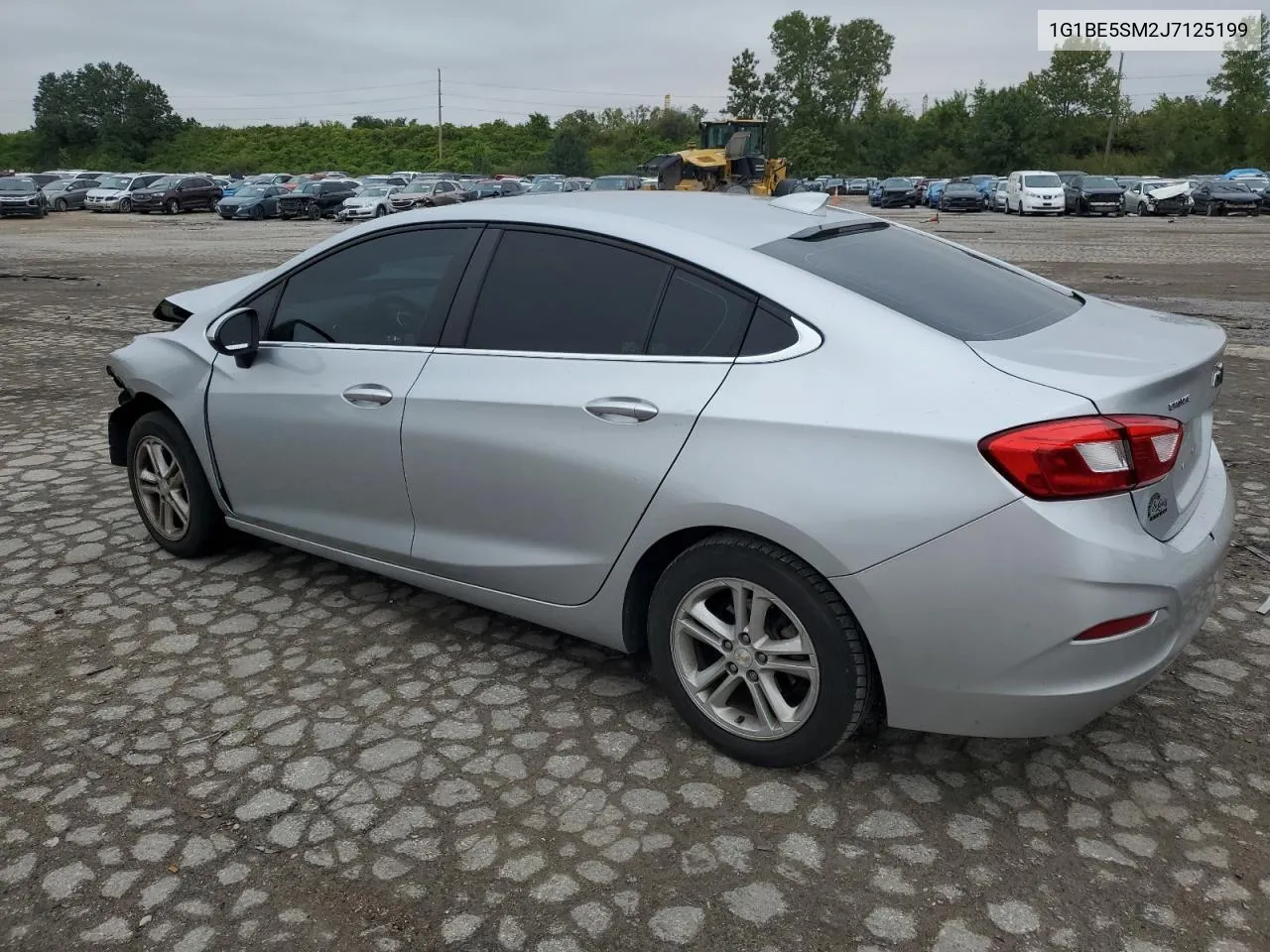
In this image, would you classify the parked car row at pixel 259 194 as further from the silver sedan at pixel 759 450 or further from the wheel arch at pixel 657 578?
the wheel arch at pixel 657 578

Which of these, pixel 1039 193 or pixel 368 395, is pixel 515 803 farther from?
pixel 1039 193

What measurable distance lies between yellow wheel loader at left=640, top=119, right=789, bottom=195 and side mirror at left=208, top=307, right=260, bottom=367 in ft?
82.8

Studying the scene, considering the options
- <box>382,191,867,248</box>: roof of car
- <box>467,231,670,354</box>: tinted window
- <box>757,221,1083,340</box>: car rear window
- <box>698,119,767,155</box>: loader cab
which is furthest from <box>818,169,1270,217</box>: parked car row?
<box>467,231,670,354</box>: tinted window

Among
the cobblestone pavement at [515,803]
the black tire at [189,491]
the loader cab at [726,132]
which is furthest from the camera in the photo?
the loader cab at [726,132]

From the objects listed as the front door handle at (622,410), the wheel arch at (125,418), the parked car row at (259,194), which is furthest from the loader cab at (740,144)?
the front door handle at (622,410)

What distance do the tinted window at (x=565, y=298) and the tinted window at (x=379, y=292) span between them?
21 cm

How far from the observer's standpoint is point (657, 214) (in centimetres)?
343

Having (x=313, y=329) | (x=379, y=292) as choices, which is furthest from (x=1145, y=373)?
(x=313, y=329)

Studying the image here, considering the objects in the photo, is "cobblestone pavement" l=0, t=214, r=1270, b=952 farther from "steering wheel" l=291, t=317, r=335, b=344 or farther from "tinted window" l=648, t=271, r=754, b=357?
"tinted window" l=648, t=271, r=754, b=357

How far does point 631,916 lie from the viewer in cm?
247

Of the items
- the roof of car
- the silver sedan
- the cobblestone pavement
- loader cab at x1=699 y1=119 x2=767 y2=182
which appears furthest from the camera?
loader cab at x1=699 y1=119 x2=767 y2=182

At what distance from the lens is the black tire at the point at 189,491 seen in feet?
14.6

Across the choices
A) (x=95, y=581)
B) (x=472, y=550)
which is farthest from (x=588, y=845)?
(x=95, y=581)

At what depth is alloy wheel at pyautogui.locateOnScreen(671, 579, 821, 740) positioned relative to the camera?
288 cm
